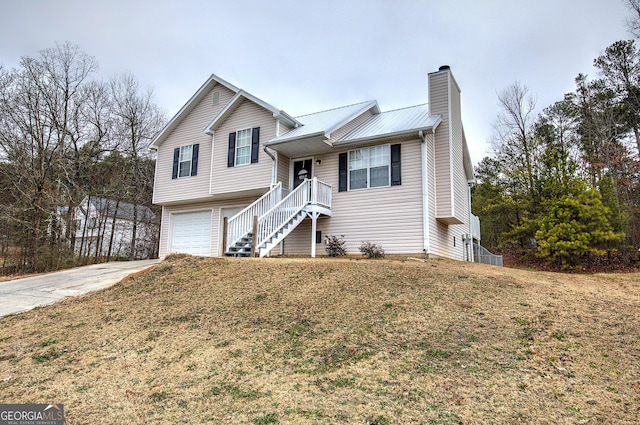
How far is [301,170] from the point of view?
14289 millimetres

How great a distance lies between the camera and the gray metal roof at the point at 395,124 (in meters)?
12.6

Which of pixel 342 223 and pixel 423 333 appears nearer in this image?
pixel 423 333

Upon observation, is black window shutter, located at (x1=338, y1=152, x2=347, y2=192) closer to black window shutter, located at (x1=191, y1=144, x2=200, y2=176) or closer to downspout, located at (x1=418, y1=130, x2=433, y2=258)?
downspout, located at (x1=418, y1=130, x2=433, y2=258)

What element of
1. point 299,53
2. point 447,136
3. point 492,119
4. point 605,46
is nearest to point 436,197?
point 447,136

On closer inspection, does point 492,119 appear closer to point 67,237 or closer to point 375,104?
point 375,104

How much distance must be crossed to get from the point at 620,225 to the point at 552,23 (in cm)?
907

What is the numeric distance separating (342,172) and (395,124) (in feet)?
8.38

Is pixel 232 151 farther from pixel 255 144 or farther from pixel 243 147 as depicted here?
pixel 255 144

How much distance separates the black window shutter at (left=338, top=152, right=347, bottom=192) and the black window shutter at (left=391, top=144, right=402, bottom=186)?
165cm

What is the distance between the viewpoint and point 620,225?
17000mm

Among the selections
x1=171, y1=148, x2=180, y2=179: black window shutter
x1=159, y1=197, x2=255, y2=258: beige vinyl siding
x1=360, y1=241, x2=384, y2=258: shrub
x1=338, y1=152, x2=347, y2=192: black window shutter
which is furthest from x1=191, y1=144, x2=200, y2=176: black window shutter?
x1=360, y1=241, x2=384, y2=258: shrub

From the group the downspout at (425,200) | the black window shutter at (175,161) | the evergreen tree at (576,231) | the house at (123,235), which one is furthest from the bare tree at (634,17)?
the house at (123,235)

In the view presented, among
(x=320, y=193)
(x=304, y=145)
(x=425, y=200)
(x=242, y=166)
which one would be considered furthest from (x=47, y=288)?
(x=425, y=200)

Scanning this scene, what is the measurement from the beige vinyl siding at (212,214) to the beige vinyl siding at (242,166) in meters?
1.00
